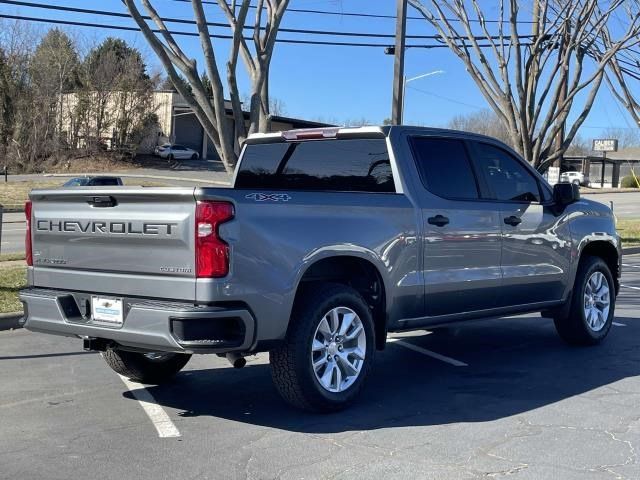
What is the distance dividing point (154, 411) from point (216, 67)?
23.8 ft

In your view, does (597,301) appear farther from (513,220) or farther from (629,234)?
(629,234)

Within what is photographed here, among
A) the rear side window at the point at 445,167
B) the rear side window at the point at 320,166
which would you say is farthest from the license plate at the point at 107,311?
the rear side window at the point at 445,167

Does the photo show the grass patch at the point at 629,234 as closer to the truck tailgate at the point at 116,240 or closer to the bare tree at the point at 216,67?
the bare tree at the point at 216,67

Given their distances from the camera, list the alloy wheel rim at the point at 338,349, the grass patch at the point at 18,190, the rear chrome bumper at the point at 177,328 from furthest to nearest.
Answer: the grass patch at the point at 18,190, the alloy wheel rim at the point at 338,349, the rear chrome bumper at the point at 177,328

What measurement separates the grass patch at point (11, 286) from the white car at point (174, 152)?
4774cm

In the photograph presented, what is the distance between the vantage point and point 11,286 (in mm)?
10234

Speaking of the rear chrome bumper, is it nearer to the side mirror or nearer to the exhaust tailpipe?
the exhaust tailpipe

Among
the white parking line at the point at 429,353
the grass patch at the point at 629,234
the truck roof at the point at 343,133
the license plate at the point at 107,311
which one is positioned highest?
the truck roof at the point at 343,133

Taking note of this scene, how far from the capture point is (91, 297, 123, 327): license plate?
5160mm

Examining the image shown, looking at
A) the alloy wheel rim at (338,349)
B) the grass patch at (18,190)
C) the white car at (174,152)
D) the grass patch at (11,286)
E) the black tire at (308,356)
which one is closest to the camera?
the black tire at (308,356)

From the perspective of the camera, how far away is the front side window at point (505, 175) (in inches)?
278

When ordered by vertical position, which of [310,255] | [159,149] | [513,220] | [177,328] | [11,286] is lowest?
[11,286]

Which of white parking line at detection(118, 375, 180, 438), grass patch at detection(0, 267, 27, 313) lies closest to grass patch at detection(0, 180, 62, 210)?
grass patch at detection(0, 267, 27, 313)

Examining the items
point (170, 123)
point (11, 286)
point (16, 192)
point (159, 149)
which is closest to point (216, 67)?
point (11, 286)
